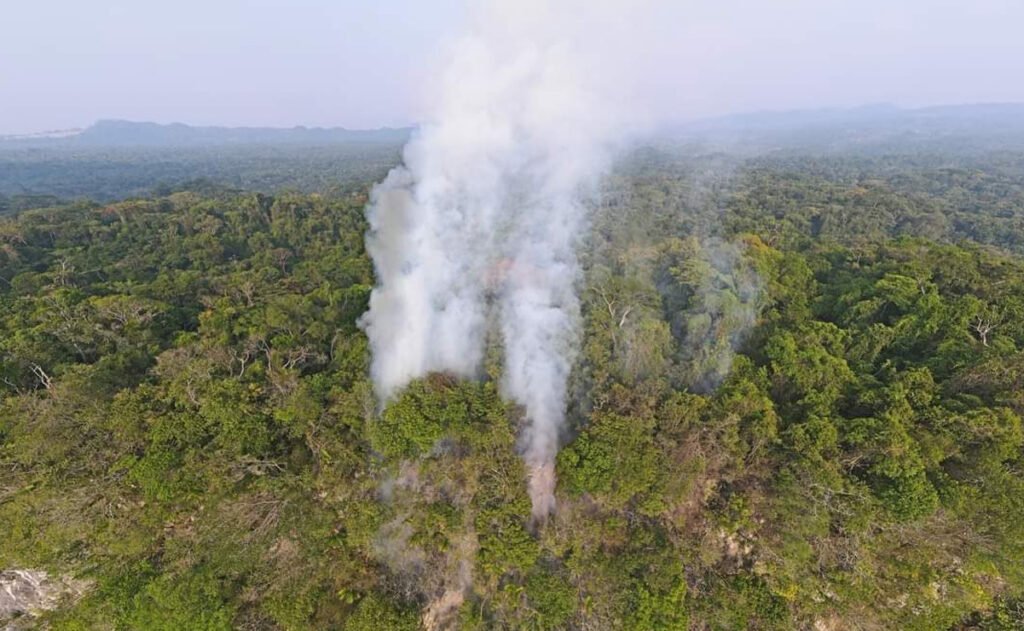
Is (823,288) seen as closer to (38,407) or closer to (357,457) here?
(357,457)

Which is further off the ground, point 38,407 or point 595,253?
point 595,253

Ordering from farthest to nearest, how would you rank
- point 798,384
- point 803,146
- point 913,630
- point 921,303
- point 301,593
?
point 803,146 < point 921,303 < point 798,384 < point 301,593 < point 913,630

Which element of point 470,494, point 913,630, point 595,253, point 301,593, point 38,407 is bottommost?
point 913,630

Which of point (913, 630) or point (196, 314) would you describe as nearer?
point (913, 630)

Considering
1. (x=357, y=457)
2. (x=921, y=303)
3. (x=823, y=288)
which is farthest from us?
(x=823, y=288)

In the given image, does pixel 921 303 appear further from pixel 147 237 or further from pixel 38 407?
pixel 147 237

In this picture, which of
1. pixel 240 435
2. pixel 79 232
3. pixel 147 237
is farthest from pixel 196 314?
pixel 79 232

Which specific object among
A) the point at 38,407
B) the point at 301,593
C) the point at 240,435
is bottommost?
the point at 301,593

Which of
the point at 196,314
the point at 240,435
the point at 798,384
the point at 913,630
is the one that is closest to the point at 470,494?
the point at 240,435

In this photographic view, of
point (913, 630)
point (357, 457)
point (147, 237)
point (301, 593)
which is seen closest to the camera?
point (913, 630)
